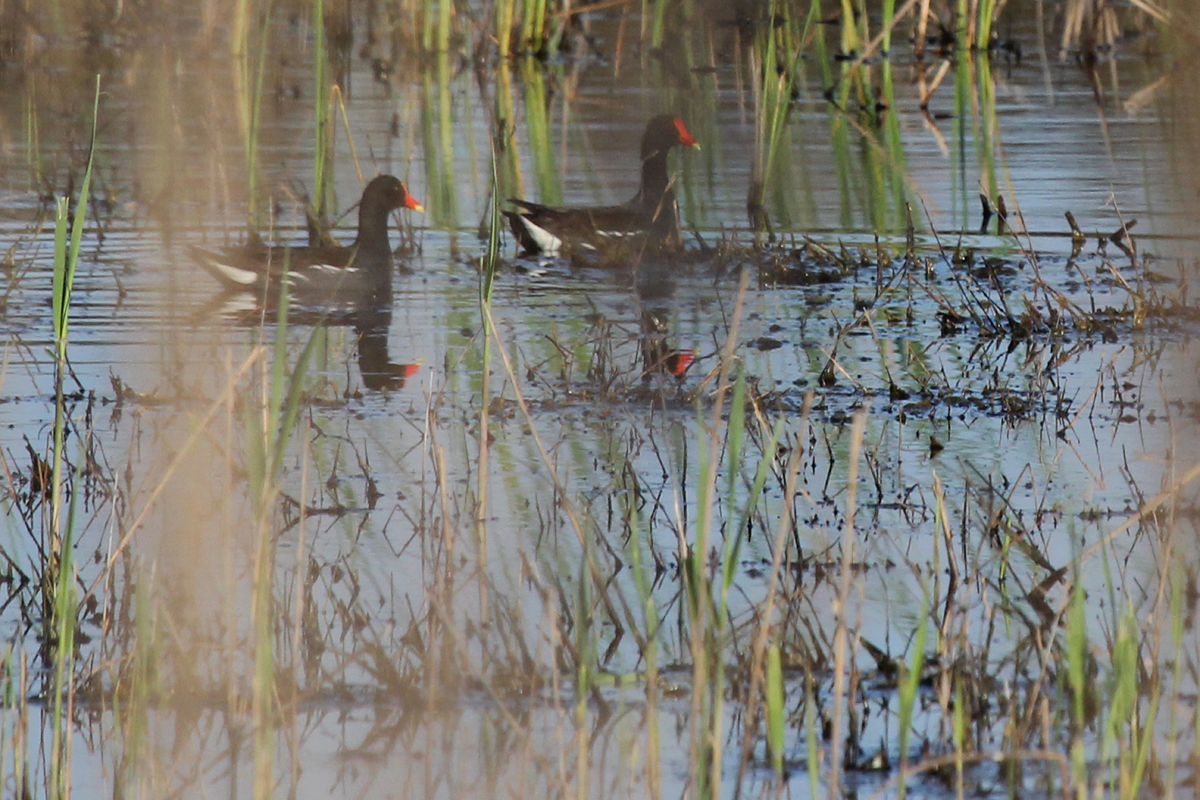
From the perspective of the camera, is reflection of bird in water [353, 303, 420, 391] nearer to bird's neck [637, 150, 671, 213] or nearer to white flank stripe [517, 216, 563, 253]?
white flank stripe [517, 216, 563, 253]

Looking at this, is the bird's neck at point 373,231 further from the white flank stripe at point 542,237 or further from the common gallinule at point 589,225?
the white flank stripe at point 542,237

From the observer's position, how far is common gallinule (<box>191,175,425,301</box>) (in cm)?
A: 797

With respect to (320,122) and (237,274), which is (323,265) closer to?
(237,274)

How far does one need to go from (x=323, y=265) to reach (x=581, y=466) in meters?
3.06

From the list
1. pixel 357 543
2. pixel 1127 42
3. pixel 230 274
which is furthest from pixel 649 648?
pixel 1127 42

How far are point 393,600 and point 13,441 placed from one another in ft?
6.83

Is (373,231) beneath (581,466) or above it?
above

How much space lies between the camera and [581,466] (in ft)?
17.6

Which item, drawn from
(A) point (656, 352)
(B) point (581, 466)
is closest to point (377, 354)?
(A) point (656, 352)

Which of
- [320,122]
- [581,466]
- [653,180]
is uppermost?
[320,122]

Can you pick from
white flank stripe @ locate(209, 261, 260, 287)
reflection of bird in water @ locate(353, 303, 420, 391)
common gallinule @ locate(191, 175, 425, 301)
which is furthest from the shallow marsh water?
white flank stripe @ locate(209, 261, 260, 287)

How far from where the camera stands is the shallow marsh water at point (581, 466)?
3182 mm

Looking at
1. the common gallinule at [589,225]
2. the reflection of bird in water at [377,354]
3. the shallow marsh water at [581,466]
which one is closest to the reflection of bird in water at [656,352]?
the shallow marsh water at [581,466]

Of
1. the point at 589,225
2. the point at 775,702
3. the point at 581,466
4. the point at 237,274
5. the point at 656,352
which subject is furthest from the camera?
the point at 589,225
